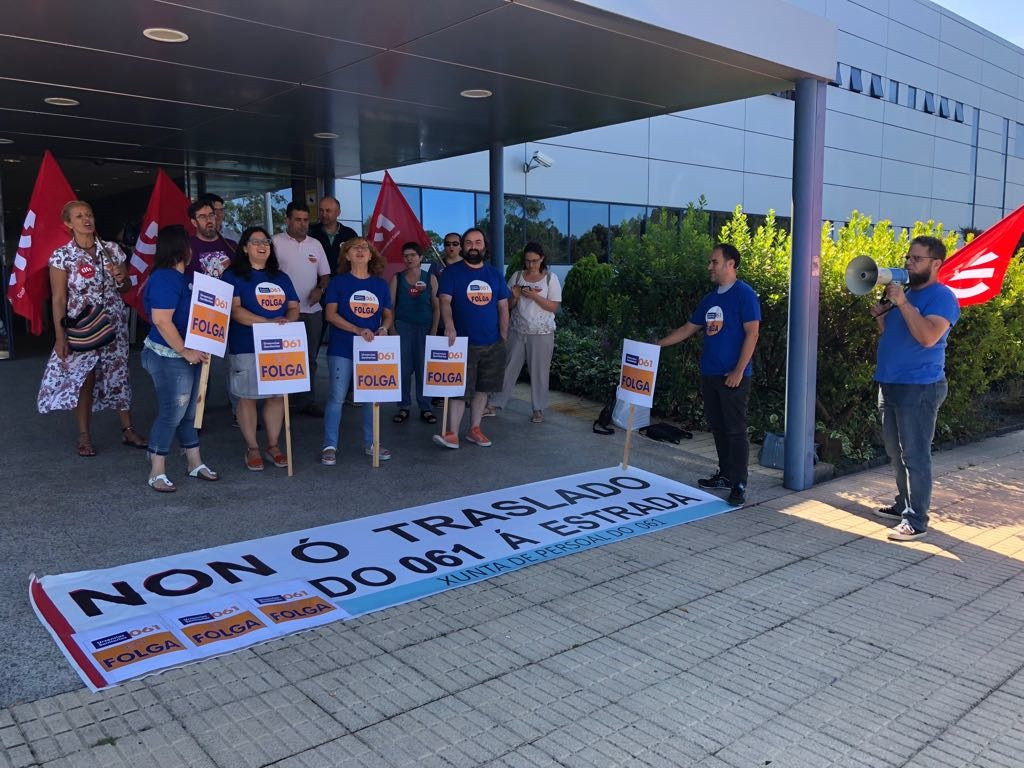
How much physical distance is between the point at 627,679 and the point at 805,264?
12.6ft

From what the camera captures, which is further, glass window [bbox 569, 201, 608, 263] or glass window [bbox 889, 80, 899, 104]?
glass window [bbox 889, 80, 899, 104]

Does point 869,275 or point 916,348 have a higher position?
point 869,275

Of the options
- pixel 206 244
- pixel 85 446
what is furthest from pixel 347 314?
pixel 85 446

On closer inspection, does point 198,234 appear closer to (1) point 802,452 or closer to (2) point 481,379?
(2) point 481,379

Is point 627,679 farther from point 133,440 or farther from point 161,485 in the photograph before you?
point 133,440

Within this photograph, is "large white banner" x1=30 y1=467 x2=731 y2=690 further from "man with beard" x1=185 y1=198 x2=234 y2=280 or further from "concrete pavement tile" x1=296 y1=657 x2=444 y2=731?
"man with beard" x1=185 y1=198 x2=234 y2=280

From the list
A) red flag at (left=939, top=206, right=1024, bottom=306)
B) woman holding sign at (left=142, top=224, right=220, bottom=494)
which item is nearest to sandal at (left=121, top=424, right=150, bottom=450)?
woman holding sign at (left=142, top=224, right=220, bottom=494)

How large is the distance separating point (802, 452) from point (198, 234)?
5252 millimetres

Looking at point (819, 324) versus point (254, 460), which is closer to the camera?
point (254, 460)

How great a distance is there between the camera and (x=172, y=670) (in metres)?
3.39

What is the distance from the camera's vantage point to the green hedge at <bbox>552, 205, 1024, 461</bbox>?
7277mm

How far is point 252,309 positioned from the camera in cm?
622

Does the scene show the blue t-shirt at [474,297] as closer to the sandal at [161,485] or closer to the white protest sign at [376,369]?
the white protest sign at [376,369]

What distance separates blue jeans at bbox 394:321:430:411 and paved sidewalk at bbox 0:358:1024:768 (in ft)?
10.6
